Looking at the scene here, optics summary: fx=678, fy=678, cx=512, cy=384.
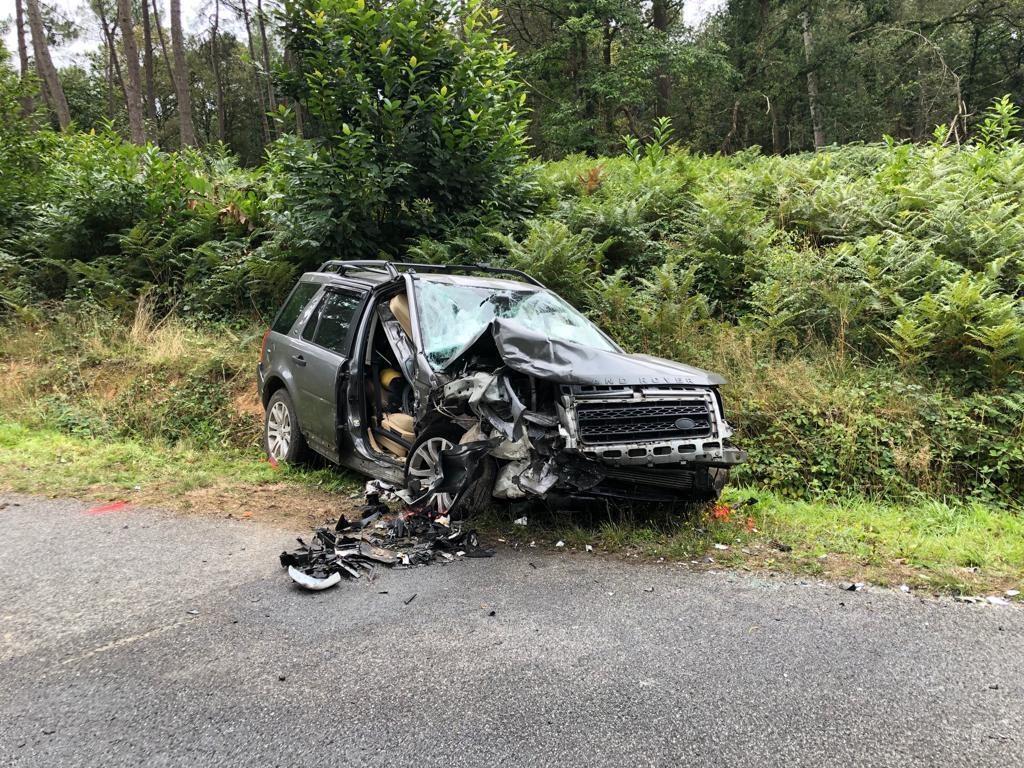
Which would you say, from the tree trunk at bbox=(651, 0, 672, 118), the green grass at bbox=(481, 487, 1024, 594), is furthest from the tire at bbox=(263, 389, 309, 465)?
the tree trunk at bbox=(651, 0, 672, 118)

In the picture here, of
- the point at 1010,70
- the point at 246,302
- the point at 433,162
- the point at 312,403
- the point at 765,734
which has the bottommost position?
the point at 765,734

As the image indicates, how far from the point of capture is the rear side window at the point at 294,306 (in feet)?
22.6

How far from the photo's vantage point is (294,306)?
7031mm

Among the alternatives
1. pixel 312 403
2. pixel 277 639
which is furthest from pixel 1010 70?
pixel 277 639

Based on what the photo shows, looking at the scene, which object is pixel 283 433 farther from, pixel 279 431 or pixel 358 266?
pixel 358 266

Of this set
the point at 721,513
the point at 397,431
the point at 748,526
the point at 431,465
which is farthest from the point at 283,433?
the point at 748,526

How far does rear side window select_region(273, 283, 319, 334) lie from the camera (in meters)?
6.89

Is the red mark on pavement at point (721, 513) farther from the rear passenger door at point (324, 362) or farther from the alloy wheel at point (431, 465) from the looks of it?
the rear passenger door at point (324, 362)

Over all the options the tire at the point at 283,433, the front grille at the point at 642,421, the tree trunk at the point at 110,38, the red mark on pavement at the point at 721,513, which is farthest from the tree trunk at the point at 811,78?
the tree trunk at the point at 110,38

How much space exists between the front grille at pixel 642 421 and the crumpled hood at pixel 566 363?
0.51 feet

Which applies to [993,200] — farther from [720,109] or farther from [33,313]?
[720,109]

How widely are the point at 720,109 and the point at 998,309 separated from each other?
2952 cm

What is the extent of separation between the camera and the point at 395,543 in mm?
4453

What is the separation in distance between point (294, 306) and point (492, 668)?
5075mm
